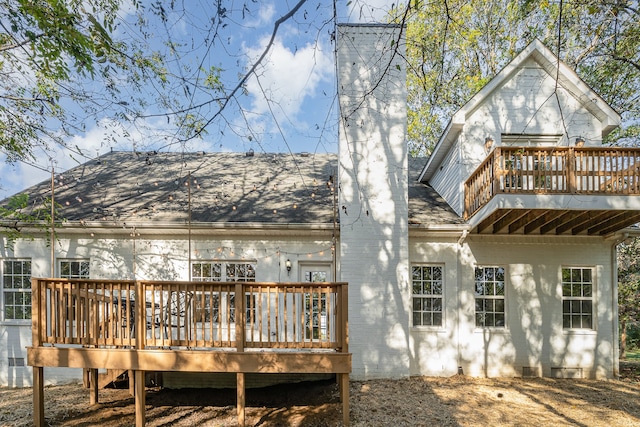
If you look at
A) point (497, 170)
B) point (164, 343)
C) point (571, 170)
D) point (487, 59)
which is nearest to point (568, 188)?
point (571, 170)

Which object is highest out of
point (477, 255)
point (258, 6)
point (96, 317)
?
point (258, 6)

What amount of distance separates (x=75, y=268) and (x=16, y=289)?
1338 mm

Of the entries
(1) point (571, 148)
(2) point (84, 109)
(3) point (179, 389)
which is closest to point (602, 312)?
(1) point (571, 148)

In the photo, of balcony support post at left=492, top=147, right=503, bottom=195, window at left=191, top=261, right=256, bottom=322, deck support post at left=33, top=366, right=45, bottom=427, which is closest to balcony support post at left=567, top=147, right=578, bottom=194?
balcony support post at left=492, top=147, right=503, bottom=195

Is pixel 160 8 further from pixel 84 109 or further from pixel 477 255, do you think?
pixel 477 255

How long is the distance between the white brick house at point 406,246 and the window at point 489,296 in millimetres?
24

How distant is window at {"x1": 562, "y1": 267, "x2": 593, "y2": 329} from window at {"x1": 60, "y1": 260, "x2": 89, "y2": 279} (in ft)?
37.3

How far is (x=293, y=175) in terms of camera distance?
1098cm

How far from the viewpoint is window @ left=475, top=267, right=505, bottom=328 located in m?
8.86

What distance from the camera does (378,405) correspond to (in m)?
6.54

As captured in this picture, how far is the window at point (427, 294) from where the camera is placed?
8.77 metres

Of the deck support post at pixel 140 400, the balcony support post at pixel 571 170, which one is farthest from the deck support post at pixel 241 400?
the balcony support post at pixel 571 170

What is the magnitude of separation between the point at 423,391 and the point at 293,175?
6560 mm

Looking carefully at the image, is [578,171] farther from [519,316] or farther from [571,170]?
[519,316]
